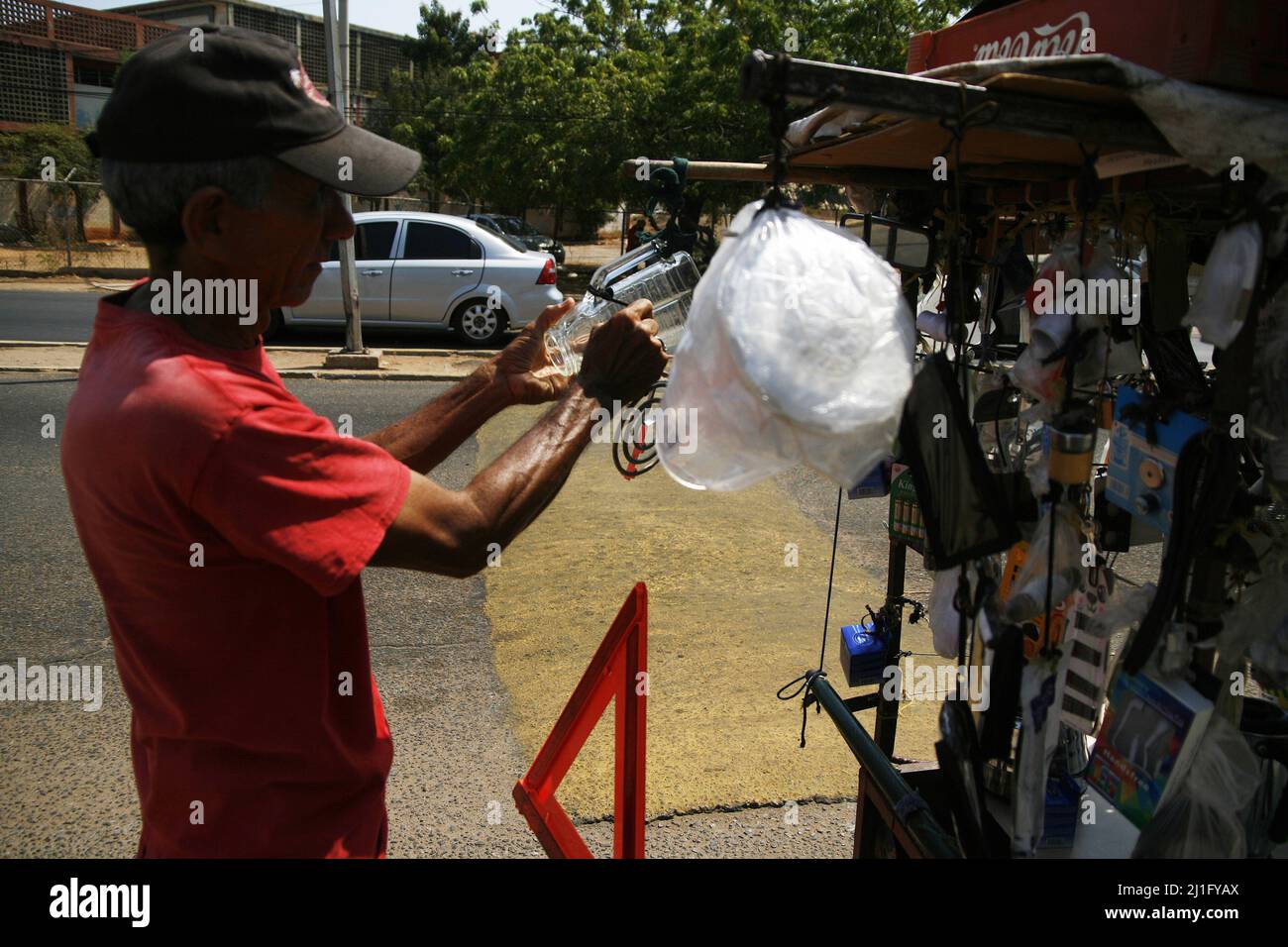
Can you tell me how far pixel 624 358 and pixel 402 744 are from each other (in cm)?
257

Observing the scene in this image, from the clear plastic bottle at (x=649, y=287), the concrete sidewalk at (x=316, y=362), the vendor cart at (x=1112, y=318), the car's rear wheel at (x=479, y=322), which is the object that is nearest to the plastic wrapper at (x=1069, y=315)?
the vendor cart at (x=1112, y=318)

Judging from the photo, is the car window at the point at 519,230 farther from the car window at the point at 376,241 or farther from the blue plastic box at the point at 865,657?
the blue plastic box at the point at 865,657

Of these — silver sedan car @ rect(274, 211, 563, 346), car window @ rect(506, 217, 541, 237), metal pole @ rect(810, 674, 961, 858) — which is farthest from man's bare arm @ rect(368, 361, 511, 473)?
car window @ rect(506, 217, 541, 237)

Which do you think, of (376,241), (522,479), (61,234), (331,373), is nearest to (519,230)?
(61,234)

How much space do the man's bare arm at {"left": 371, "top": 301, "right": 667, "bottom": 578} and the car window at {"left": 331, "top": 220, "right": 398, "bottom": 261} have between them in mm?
11618

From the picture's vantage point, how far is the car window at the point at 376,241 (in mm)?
12562

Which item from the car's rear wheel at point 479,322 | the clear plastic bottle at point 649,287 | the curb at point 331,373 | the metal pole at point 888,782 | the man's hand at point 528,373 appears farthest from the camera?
the car's rear wheel at point 479,322

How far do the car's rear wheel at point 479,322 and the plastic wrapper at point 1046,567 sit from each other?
11388 millimetres

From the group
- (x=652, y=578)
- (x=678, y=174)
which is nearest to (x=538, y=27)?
(x=652, y=578)

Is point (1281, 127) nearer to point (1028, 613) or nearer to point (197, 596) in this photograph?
point (1028, 613)

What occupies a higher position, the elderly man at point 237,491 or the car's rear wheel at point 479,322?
the elderly man at point 237,491

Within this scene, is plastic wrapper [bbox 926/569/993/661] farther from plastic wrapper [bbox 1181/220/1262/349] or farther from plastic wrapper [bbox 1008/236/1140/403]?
plastic wrapper [bbox 1181/220/1262/349]

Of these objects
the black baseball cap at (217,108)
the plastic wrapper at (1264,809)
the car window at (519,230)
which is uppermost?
the car window at (519,230)

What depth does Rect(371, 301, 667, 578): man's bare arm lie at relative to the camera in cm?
147
